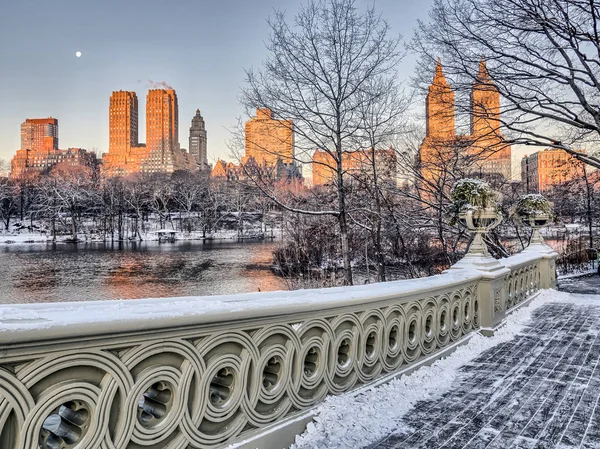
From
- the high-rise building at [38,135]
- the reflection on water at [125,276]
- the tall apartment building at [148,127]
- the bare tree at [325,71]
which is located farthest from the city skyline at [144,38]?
the high-rise building at [38,135]

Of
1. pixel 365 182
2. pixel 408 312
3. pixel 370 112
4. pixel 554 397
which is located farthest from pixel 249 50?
pixel 554 397

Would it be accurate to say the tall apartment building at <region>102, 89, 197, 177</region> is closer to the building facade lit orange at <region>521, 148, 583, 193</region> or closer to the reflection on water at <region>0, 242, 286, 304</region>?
the reflection on water at <region>0, 242, 286, 304</region>

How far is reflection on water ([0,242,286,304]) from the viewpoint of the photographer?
60.4ft

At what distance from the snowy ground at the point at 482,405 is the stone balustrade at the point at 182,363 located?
0.76 feet

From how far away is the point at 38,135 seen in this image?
478 ft

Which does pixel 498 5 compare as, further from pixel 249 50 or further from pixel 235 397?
pixel 235 397

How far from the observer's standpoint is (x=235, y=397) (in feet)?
7.32

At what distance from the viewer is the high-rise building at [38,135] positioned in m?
144

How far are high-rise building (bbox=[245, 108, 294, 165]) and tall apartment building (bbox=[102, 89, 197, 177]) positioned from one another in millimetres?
138072

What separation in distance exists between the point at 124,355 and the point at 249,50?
46.0ft

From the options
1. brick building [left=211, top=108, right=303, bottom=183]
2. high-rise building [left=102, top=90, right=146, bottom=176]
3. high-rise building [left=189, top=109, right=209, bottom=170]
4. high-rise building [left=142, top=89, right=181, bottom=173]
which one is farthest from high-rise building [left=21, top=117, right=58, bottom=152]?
brick building [left=211, top=108, right=303, bottom=183]

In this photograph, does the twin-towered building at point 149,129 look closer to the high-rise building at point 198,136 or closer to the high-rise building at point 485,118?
the high-rise building at point 198,136

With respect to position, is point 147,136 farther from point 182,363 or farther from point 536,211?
point 182,363

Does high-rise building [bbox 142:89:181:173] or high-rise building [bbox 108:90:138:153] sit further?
high-rise building [bbox 108:90:138:153]
